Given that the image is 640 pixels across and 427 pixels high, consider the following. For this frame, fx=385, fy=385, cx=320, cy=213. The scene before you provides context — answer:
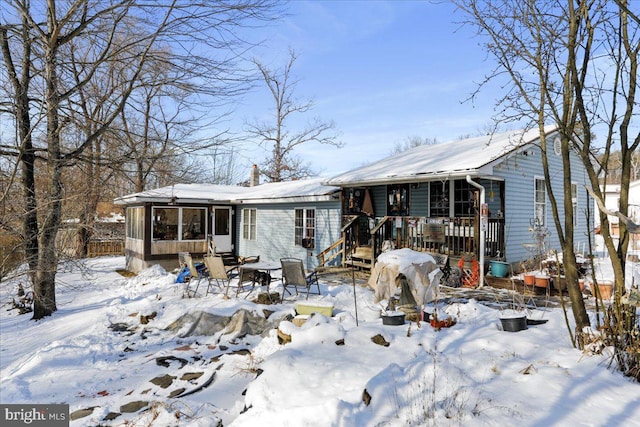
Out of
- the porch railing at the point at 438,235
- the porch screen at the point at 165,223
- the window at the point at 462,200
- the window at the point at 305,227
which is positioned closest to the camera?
the porch railing at the point at 438,235

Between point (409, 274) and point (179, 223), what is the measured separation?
1138cm

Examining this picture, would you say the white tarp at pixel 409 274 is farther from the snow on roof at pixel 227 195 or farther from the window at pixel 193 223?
the window at pixel 193 223

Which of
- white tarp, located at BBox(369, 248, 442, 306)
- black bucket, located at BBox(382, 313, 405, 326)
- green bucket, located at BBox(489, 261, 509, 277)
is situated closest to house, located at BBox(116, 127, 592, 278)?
green bucket, located at BBox(489, 261, 509, 277)

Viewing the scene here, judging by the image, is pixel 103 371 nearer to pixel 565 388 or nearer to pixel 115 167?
pixel 115 167

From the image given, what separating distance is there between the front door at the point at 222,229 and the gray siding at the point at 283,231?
15.1 inches

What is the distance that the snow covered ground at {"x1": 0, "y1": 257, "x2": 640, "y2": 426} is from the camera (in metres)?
3.08

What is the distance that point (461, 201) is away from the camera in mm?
11195

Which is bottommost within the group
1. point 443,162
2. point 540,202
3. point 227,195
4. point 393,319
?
point 393,319

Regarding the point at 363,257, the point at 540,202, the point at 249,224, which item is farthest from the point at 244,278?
the point at 540,202

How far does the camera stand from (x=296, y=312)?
255 inches

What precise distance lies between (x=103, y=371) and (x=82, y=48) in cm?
578

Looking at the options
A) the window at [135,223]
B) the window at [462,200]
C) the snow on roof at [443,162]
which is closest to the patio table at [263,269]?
the snow on roof at [443,162]

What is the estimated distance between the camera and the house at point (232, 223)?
526 inches

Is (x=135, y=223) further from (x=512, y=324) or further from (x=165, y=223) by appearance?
(x=512, y=324)
